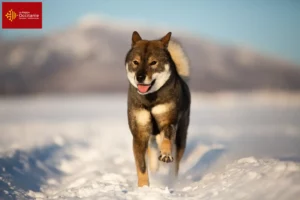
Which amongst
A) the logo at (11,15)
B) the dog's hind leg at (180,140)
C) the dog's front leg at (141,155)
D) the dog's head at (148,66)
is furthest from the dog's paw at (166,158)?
the logo at (11,15)

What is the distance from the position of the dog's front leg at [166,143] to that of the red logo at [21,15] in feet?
7.82

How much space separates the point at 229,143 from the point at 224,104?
9.33 feet

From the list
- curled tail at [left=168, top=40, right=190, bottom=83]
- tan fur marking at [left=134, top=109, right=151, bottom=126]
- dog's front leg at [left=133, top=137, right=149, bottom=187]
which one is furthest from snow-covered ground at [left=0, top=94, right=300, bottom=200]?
curled tail at [left=168, top=40, right=190, bottom=83]

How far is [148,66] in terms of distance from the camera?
446cm

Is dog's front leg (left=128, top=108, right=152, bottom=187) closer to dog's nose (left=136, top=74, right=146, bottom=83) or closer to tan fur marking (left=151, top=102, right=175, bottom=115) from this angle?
tan fur marking (left=151, top=102, right=175, bottom=115)

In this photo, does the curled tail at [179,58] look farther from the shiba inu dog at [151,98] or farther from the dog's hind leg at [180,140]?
the dog's hind leg at [180,140]

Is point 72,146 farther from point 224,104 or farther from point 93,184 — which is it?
point 224,104

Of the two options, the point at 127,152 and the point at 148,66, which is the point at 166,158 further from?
the point at 127,152

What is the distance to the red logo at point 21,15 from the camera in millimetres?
5703

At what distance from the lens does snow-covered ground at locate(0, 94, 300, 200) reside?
13.2ft

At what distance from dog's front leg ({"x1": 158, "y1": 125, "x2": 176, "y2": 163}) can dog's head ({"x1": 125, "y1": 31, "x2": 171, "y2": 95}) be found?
0.43m

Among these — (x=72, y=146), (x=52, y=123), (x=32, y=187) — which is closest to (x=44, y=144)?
(x=72, y=146)

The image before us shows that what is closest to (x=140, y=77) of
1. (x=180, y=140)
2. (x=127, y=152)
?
(x=180, y=140)

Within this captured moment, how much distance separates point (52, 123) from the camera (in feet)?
28.8
